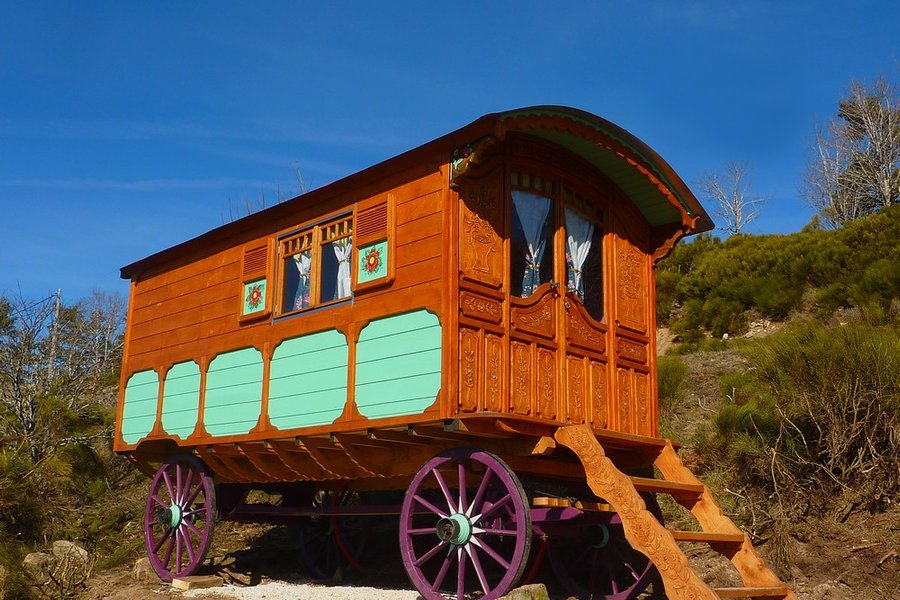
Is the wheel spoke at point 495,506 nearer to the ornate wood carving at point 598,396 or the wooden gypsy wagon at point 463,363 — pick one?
the wooden gypsy wagon at point 463,363

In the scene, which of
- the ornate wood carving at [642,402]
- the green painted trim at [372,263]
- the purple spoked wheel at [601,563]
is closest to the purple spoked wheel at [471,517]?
the purple spoked wheel at [601,563]

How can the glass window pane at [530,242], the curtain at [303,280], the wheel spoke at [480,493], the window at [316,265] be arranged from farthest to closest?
the curtain at [303,280] → the window at [316,265] → the glass window pane at [530,242] → the wheel spoke at [480,493]

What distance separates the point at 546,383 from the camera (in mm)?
8227

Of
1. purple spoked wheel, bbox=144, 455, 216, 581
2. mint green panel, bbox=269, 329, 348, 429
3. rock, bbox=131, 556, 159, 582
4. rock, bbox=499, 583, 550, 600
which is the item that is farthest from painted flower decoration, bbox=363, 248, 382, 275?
rock, bbox=131, 556, 159, 582

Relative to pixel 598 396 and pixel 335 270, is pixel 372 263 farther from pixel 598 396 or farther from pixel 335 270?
pixel 598 396

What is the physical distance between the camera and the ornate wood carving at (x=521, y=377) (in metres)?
7.90

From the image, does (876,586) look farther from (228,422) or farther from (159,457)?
(159,457)

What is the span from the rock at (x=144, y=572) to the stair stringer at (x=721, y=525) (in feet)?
21.5

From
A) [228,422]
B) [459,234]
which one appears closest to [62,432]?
[228,422]

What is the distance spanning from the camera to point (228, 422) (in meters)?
9.91

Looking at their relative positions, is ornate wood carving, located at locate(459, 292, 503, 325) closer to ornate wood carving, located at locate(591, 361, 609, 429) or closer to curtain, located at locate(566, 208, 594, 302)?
curtain, located at locate(566, 208, 594, 302)

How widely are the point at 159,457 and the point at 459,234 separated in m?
5.99

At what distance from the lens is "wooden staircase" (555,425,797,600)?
6.62m

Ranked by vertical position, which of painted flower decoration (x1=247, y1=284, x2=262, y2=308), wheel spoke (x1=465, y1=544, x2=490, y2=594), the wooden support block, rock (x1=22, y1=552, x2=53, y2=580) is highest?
painted flower decoration (x1=247, y1=284, x2=262, y2=308)
